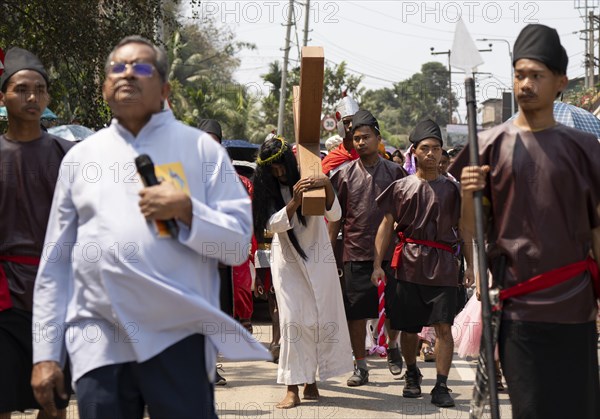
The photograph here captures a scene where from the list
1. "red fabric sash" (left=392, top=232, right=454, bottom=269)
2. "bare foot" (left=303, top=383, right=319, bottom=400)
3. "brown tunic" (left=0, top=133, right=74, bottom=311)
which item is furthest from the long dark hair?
"brown tunic" (left=0, top=133, right=74, bottom=311)

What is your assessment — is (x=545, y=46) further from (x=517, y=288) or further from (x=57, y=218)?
(x=57, y=218)

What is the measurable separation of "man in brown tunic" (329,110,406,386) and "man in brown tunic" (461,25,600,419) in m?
4.79

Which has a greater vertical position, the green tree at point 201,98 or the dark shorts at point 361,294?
the green tree at point 201,98

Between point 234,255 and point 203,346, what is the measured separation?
0.38 meters

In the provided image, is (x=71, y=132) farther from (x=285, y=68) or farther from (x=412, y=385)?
(x=285, y=68)

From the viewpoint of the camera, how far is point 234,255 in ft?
14.9

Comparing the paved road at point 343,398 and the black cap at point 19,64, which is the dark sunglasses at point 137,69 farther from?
the paved road at point 343,398

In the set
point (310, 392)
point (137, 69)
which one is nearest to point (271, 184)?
point (310, 392)

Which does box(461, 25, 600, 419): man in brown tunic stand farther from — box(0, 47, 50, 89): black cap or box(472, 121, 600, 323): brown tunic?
box(0, 47, 50, 89): black cap

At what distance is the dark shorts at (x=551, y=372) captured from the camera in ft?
17.0

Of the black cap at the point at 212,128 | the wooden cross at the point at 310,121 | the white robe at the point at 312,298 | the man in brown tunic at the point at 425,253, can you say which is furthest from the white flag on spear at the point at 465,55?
the black cap at the point at 212,128

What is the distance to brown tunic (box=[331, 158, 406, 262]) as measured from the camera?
10391mm

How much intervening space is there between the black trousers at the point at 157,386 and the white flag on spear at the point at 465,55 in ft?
6.84

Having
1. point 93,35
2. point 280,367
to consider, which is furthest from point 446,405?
point 93,35
